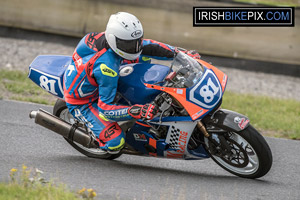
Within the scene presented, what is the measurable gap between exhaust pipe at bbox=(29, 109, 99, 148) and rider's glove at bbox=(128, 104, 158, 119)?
83 cm

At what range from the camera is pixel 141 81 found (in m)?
5.43


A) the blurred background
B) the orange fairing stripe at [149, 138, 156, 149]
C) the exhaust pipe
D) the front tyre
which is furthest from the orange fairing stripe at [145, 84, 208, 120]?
the blurred background

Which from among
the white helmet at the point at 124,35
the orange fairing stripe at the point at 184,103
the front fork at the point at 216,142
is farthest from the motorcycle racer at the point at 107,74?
the front fork at the point at 216,142

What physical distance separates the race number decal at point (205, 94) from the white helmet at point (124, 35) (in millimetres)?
775

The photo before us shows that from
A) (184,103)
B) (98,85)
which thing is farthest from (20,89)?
(184,103)

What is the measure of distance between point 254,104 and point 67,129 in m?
4.37

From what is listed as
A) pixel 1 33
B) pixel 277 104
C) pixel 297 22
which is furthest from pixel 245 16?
pixel 1 33

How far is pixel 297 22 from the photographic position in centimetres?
1015

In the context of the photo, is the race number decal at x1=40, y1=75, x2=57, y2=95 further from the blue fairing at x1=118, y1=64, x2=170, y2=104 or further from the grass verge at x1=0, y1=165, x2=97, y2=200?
the grass verge at x1=0, y1=165, x2=97, y2=200

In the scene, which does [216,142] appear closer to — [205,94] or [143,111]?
[205,94]

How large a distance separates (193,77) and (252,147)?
931 millimetres

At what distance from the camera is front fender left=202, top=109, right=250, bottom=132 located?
5.18 meters

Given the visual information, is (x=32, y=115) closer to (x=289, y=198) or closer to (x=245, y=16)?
(x=289, y=198)

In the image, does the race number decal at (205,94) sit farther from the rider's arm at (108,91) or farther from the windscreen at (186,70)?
the rider's arm at (108,91)
